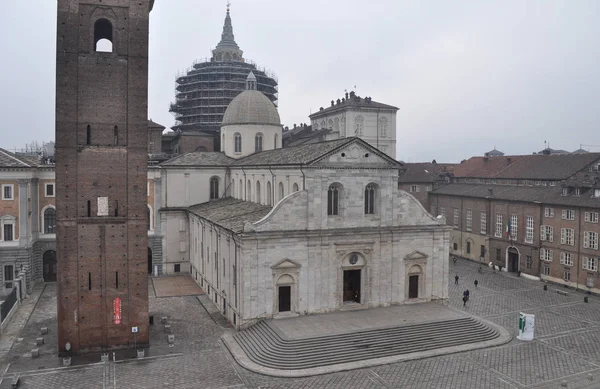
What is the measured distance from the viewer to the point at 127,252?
30625mm

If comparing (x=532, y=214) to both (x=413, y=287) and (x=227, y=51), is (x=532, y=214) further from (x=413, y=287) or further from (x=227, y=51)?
(x=227, y=51)

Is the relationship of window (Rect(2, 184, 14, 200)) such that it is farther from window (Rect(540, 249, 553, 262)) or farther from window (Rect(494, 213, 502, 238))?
window (Rect(540, 249, 553, 262))

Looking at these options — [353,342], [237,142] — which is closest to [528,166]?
[237,142]

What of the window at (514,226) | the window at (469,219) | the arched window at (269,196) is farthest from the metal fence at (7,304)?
the window at (469,219)

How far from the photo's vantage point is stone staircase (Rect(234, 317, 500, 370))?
29.2 metres

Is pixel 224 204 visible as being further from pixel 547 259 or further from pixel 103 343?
pixel 547 259

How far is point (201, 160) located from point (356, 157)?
23.4m

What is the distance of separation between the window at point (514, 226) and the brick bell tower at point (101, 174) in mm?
40115

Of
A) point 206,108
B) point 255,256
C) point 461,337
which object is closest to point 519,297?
point 461,337

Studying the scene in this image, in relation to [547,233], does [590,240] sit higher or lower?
lower

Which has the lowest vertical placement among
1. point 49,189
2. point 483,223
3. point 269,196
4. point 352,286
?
point 352,286

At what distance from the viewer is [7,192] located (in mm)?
45844

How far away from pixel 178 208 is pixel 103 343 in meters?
24.0

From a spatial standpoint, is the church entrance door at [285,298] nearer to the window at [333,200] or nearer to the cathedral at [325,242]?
the cathedral at [325,242]
